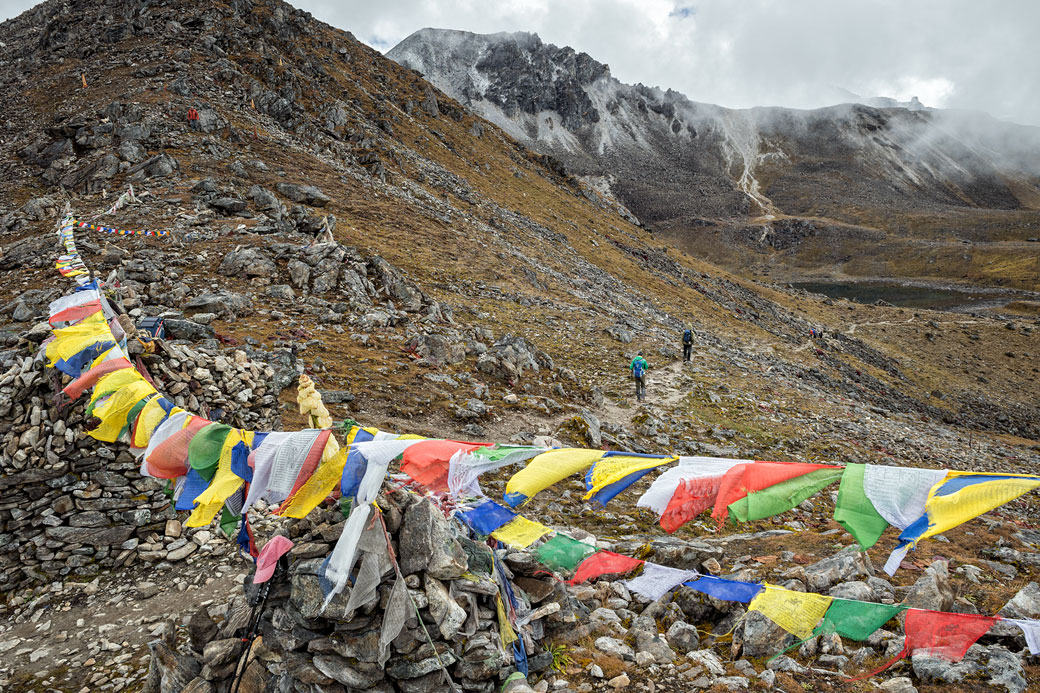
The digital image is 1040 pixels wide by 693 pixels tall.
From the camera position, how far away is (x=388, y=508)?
546 centimetres

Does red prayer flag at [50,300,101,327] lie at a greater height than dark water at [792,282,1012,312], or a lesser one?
lesser

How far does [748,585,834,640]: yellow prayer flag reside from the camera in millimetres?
5418

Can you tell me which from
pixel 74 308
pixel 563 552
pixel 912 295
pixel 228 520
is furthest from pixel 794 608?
pixel 912 295

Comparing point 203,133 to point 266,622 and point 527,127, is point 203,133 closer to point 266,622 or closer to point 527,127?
point 266,622

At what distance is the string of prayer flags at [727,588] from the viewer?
19.1 feet

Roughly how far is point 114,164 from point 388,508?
112 ft

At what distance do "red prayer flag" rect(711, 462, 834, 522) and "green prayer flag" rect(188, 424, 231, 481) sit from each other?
5827 mm

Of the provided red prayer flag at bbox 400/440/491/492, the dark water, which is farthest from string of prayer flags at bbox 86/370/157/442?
the dark water

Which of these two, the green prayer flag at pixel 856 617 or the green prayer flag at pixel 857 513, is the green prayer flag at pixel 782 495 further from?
the green prayer flag at pixel 856 617

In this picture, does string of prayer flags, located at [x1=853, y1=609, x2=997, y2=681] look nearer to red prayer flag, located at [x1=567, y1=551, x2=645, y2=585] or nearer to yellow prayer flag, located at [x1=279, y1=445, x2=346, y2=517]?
red prayer flag, located at [x1=567, y1=551, x2=645, y2=585]

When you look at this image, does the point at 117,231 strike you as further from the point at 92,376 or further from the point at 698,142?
the point at 698,142

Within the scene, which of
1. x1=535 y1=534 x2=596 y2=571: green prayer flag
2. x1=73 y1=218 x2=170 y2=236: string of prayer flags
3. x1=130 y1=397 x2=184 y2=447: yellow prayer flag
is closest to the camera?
x1=535 y1=534 x2=596 y2=571: green prayer flag

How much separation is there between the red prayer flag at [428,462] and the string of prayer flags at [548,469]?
642 mm

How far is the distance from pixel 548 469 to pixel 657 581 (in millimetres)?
2573
